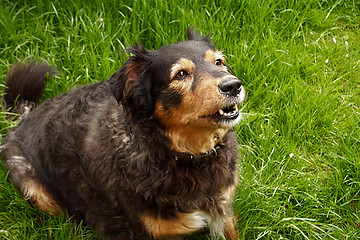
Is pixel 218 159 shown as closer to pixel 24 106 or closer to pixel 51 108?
pixel 51 108

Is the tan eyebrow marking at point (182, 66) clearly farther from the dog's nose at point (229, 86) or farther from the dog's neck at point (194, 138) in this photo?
the dog's neck at point (194, 138)

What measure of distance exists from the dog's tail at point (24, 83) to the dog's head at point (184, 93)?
139 centimetres

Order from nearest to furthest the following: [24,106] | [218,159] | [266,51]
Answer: [218,159] → [24,106] → [266,51]

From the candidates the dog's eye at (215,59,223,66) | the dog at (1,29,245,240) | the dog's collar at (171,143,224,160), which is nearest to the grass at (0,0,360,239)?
the dog at (1,29,245,240)

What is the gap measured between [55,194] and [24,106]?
3.13 ft

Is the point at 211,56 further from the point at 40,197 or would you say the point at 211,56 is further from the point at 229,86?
the point at 40,197

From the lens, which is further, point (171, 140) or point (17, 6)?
point (17, 6)

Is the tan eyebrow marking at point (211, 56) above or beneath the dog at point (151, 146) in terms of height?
above

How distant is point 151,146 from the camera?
290cm

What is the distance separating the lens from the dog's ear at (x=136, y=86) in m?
2.82

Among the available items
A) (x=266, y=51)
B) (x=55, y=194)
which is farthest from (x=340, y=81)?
(x=55, y=194)

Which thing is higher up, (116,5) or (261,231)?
(116,5)

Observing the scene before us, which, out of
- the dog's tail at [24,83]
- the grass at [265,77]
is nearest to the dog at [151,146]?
the grass at [265,77]

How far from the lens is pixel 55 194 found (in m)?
3.55
